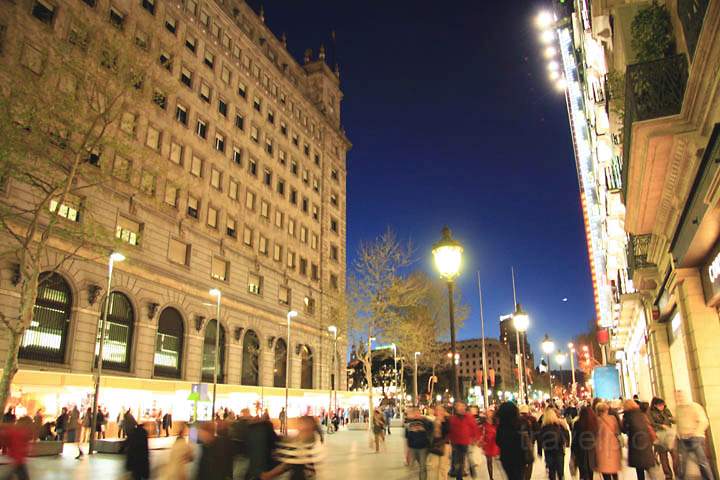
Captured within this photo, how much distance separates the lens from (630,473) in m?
14.9

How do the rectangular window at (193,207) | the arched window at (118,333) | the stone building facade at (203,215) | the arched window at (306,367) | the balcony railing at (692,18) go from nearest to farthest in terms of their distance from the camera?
the balcony railing at (692,18)
the stone building facade at (203,215)
the arched window at (118,333)
the rectangular window at (193,207)
the arched window at (306,367)

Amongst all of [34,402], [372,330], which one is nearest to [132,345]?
[34,402]

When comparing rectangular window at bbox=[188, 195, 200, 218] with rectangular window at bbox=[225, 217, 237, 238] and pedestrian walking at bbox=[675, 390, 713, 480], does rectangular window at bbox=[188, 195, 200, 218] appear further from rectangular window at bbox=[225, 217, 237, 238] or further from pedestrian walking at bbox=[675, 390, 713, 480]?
pedestrian walking at bbox=[675, 390, 713, 480]

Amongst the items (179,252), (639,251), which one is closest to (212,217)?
(179,252)

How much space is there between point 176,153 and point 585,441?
31.0 meters

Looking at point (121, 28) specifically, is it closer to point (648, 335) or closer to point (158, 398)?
point (158, 398)

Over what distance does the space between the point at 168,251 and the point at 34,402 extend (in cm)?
1135

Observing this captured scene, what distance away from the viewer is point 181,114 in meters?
36.4

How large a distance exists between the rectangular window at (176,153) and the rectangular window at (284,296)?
14640 millimetres

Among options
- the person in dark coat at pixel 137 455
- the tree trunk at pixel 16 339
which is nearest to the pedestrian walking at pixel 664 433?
the person in dark coat at pixel 137 455

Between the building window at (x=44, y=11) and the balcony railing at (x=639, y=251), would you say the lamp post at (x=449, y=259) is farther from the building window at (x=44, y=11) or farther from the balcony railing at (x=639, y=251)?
the building window at (x=44, y=11)

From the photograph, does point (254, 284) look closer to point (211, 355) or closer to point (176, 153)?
point (211, 355)

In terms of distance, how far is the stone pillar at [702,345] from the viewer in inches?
464

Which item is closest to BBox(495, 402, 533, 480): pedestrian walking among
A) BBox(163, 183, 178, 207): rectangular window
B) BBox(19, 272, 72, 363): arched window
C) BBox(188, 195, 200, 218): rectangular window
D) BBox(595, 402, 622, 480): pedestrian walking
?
BBox(595, 402, 622, 480): pedestrian walking
